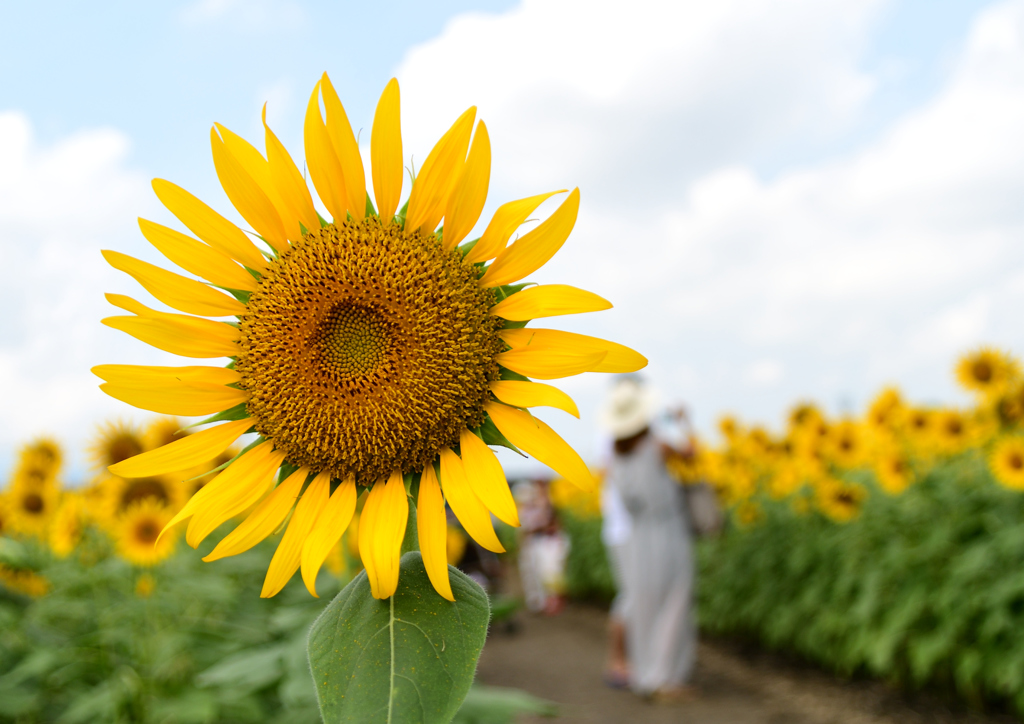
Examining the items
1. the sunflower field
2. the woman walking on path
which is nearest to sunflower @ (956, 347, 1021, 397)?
the woman walking on path

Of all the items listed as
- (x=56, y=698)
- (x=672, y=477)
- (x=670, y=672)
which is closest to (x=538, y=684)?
(x=670, y=672)

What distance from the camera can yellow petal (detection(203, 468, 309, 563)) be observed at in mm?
974

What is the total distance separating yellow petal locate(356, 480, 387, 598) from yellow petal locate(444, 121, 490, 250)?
34 cm

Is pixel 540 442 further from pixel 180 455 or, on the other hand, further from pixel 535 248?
pixel 180 455

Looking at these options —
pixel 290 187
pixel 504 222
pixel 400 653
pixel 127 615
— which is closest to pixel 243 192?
pixel 290 187

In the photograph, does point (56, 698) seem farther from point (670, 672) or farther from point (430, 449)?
point (670, 672)

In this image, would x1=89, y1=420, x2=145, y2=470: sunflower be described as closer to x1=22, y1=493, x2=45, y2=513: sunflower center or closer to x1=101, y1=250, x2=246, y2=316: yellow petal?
x1=22, y1=493, x2=45, y2=513: sunflower center

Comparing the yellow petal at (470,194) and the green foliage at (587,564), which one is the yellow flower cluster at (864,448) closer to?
the green foliage at (587,564)

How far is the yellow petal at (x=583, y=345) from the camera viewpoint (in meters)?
0.89

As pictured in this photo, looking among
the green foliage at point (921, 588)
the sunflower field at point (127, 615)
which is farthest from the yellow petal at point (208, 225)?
the green foliage at point (921, 588)

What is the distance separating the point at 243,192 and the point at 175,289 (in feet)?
0.52

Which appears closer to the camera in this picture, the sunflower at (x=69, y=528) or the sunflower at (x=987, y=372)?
the sunflower at (x=69, y=528)

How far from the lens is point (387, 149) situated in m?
1.00

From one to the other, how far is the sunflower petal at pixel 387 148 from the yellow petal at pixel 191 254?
8.9 inches
